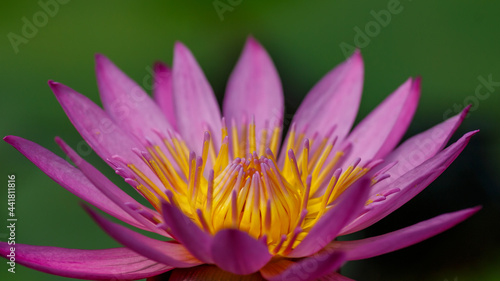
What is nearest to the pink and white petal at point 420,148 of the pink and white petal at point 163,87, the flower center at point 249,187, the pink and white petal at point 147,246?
the flower center at point 249,187

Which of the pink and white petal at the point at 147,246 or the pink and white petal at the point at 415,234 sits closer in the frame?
the pink and white petal at the point at 147,246

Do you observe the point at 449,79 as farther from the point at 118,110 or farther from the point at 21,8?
the point at 21,8

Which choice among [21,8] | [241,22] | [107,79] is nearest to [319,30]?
[241,22]

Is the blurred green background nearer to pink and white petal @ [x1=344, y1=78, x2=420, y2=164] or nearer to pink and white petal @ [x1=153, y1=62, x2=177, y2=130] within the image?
pink and white petal @ [x1=153, y1=62, x2=177, y2=130]

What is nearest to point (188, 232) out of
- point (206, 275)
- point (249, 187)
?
point (206, 275)

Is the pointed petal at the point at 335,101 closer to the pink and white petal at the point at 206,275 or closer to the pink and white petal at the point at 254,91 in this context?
the pink and white petal at the point at 254,91

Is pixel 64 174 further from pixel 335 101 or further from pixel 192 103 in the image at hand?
pixel 335 101

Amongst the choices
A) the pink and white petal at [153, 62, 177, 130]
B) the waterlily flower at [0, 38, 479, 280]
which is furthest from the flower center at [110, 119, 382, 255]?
the pink and white petal at [153, 62, 177, 130]
